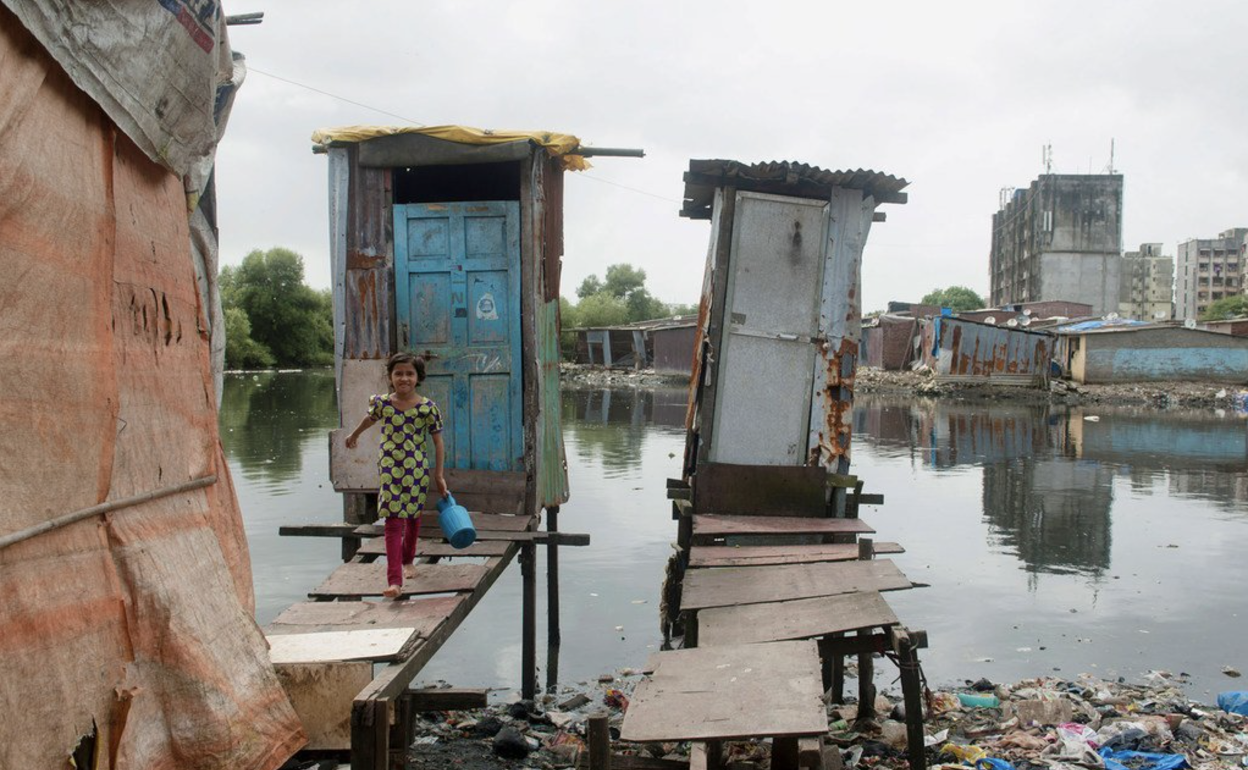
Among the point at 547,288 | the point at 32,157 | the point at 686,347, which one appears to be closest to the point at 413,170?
the point at 547,288

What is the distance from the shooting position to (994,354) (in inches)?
1321

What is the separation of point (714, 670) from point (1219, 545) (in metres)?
9.95

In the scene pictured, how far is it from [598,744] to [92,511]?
5.97 ft

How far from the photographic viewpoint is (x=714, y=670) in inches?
173

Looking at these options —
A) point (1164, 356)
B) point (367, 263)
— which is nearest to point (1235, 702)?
point (367, 263)

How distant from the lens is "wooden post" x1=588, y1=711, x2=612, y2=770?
11.7 feet

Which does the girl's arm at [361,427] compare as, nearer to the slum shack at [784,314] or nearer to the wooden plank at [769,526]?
the wooden plank at [769,526]

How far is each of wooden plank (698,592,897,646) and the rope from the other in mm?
2628

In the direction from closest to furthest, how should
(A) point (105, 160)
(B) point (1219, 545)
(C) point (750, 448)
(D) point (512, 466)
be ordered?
(A) point (105, 160) → (D) point (512, 466) → (C) point (750, 448) → (B) point (1219, 545)

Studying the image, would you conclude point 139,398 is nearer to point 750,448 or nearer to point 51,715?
point 51,715

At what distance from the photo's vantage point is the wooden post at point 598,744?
357 cm

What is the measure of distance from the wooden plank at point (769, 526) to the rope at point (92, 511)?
4301 mm

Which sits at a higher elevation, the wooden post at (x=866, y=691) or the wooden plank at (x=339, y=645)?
the wooden plank at (x=339, y=645)

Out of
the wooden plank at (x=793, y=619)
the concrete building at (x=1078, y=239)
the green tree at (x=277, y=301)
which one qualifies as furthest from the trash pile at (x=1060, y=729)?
the green tree at (x=277, y=301)
